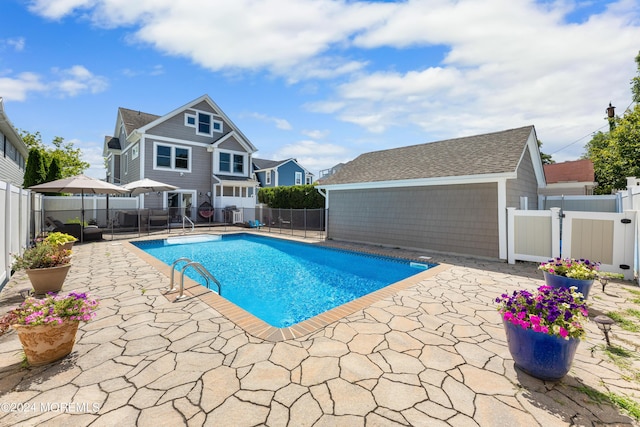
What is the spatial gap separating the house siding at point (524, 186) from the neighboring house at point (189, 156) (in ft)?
58.2

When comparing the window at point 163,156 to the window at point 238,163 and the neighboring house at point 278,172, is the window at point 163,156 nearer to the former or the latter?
the window at point 238,163

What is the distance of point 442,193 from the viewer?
9.95m

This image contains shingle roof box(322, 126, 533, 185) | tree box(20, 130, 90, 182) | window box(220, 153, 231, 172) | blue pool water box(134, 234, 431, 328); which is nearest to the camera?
blue pool water box(134, 234, 431, 328)

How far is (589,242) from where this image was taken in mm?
6746

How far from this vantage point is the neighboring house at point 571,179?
18.2m

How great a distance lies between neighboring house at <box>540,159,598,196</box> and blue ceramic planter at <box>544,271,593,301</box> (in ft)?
52.2

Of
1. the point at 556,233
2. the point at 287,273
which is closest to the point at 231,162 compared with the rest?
the point at 287,273

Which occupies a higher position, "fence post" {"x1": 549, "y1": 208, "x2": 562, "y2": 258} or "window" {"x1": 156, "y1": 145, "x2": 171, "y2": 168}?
"window" {"x1": 156, "y1": 145, "x2": 171, "y2": 168}

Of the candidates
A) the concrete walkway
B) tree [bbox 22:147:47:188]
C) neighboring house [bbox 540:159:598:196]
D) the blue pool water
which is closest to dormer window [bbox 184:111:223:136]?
tree [bbox 22:147:47:188]

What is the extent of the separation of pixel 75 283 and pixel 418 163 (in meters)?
12.1

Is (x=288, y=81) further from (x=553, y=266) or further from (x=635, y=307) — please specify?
(x=635, y=307)

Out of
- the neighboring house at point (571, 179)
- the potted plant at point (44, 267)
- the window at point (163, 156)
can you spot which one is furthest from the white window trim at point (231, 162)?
the neighboring house at point (571, 179)

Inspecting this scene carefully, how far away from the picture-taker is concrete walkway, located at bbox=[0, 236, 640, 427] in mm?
2219

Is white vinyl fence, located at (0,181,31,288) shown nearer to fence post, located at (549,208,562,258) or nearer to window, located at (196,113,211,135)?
fence post, located at (549,208,562,258)
